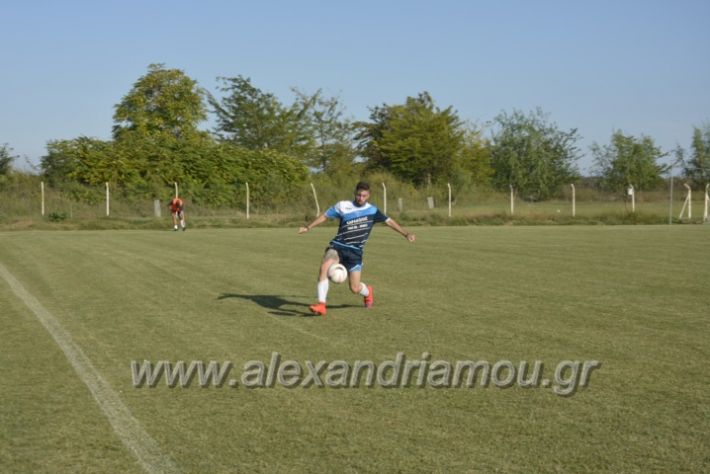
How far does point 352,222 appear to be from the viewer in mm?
11508

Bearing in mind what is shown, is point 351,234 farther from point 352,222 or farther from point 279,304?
point 279,304

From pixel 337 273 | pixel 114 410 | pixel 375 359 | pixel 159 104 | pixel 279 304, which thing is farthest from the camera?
pixel 159 104

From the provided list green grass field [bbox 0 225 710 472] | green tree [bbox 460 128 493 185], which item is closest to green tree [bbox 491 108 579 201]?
green tree [bbox 460 128 493 185]

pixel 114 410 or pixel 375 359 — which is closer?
pixel 114 410

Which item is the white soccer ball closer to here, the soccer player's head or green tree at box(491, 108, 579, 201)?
the soccer player's head

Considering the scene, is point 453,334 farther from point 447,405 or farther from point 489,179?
point 489,179

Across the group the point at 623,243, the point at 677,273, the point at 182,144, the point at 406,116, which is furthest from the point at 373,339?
the point at 406,116

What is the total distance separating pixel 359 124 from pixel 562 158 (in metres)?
18.9

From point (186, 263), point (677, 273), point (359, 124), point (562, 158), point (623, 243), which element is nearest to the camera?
point (677, 273)

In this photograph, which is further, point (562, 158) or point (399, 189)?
point (562, 158)

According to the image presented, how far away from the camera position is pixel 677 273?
16.2 metres

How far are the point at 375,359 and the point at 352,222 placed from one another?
143 inches

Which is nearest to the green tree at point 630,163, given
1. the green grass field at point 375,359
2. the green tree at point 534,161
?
the green tree at point 534,161

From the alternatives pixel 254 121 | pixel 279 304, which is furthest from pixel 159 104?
pixel 279 304
